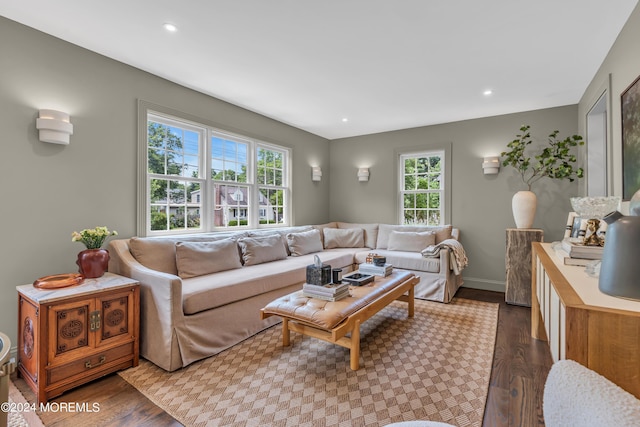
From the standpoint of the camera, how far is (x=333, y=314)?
80.0 inches

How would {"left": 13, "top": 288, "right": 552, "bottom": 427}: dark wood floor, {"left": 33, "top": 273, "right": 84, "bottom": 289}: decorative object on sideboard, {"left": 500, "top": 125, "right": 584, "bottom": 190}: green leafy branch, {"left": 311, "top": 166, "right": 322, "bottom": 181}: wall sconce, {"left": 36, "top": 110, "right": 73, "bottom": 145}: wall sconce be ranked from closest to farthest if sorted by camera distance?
{"left": 13, "top": 288, "right": 552, "bottom": 427}: dark wood floor → {"left": 33, "top": 273, "right": 84, "bottom": 289}: decorative object on sideboard → {"left": 36, "top": 110, "right": 73, "bottom": 145}: wall sconce → {"left": 500, "top": 125, "right": 584, "bottom": 190}: green leafy branch → {"left": 311, "top": 166, "right": 322, "bottom": 181}: wall sconce

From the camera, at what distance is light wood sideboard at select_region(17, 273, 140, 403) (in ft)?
5.94

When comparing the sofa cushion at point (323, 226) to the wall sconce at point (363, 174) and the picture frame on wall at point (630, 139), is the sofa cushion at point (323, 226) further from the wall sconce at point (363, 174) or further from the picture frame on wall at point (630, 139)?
the picture frame on wall at point (630, 139)

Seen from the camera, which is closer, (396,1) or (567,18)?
(396,1)

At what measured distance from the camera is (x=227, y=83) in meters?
3.21

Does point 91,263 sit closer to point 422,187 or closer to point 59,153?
point 59,153

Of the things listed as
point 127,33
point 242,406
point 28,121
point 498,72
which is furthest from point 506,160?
point 28,121

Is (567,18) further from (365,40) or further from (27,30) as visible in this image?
(27,30)

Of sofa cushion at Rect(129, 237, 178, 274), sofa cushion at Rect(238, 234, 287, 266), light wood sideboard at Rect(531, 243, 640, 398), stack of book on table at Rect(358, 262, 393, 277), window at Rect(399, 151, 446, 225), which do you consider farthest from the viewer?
window at Rect(399, 151, 446, 225)

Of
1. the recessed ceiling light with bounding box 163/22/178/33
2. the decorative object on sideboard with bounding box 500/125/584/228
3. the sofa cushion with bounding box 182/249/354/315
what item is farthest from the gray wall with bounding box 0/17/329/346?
the decorative object on sideboard with bounding box 500/125/584/228

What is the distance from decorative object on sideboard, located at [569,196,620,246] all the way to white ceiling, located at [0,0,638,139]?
134cm

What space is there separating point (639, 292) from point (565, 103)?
3857 millimetres

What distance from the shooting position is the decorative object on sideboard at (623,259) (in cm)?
99

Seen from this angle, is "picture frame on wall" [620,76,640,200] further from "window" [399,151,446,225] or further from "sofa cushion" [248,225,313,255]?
"sofa cushion" [248,225,313,255]
